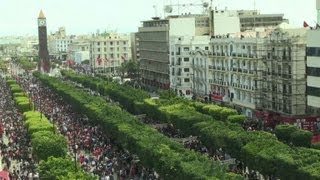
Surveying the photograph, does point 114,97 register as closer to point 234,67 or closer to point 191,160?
point 234,67

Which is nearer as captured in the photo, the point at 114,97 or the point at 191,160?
the point at 191,160

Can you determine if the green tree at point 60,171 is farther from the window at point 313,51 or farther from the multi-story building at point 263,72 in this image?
the multi-story building at point 263,72

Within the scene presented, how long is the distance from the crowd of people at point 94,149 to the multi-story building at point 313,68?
1021 inches

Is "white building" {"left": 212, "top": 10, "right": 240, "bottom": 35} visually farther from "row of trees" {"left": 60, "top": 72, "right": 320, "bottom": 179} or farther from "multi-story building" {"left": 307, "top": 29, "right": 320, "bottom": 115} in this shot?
"multi-story building" {"left": 307, "top": 29, "right": 320, "bottom": 115}

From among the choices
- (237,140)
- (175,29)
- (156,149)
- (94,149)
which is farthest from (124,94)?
(156,149)

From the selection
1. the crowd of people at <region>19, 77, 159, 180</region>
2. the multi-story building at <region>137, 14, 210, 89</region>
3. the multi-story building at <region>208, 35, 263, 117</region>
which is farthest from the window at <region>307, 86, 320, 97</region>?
the multi-story building at <region>137, 14, 210, 89</region>

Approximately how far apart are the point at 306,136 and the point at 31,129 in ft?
106

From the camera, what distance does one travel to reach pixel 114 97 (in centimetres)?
11750

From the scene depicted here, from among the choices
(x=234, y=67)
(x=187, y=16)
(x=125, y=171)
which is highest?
(x=187, y=16)

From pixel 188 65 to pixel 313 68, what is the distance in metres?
48.7

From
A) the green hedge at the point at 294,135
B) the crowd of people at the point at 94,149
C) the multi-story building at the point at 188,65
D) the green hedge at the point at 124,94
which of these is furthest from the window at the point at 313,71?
the multi-story building at the point at 188,65

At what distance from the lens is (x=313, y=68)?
79375 mm

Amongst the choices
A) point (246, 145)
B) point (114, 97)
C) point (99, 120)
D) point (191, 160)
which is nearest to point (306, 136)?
point (246, 145)

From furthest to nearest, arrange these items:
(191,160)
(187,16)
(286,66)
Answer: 1. (187,16)
2. (286,66)
3. (191,160)
